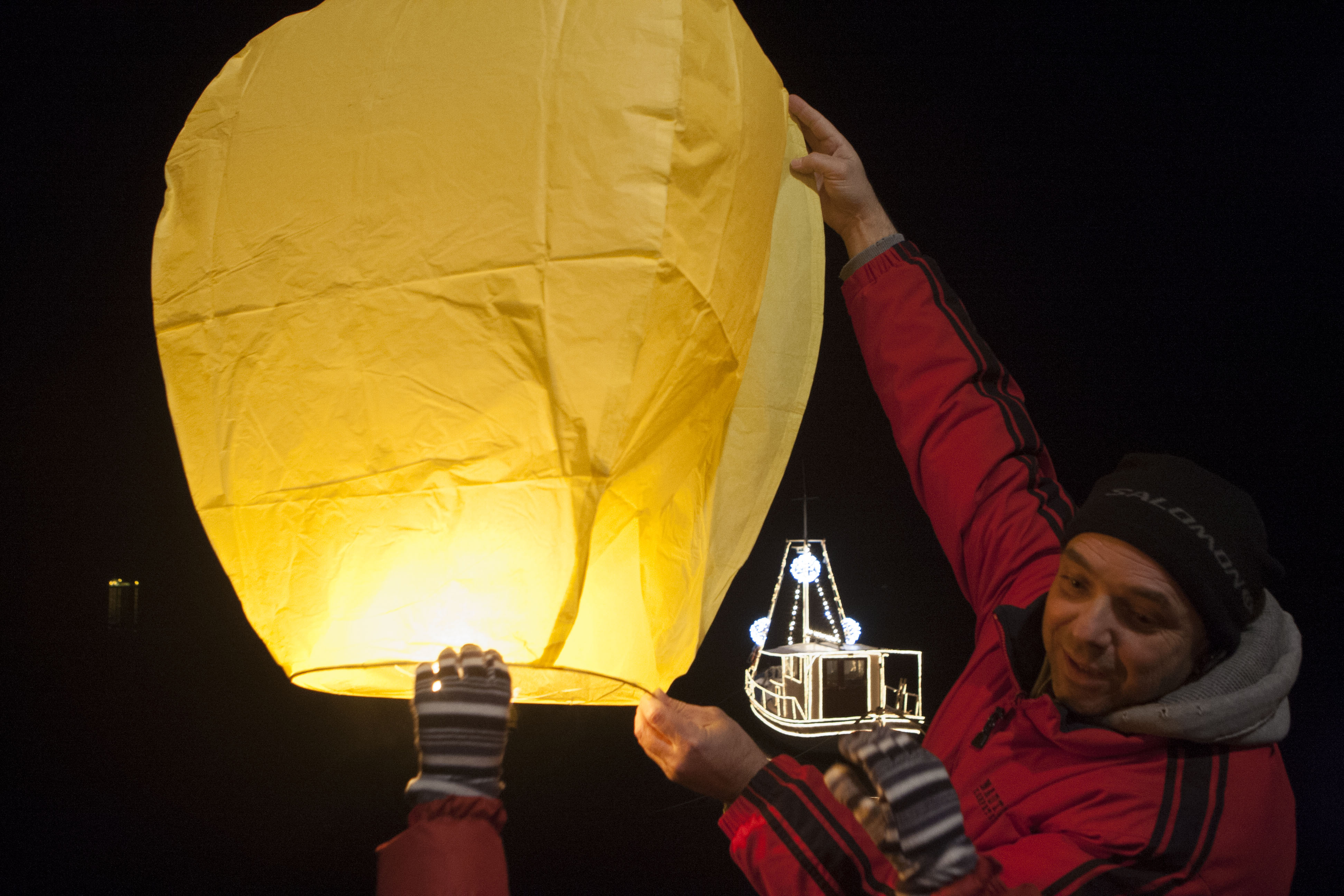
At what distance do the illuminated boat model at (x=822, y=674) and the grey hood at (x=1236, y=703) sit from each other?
2609 millimetres

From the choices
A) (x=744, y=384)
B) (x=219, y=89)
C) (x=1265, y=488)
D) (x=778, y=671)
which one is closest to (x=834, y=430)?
(x=1265, y=488)

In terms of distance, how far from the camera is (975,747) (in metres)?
0.84

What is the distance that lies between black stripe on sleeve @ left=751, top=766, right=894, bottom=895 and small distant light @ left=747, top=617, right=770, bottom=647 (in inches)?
117

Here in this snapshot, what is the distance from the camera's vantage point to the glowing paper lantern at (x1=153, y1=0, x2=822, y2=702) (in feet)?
1.99

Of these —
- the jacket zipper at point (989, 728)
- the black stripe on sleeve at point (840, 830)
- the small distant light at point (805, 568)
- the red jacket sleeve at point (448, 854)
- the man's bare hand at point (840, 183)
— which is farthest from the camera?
the small distant light at point (805, 568)

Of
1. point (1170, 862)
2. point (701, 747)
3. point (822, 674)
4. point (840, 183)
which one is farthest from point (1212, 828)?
point (822, 674)

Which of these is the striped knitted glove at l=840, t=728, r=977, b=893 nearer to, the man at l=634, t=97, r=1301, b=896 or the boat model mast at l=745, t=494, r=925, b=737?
the man at l=634, t=97, r=1301, b=896

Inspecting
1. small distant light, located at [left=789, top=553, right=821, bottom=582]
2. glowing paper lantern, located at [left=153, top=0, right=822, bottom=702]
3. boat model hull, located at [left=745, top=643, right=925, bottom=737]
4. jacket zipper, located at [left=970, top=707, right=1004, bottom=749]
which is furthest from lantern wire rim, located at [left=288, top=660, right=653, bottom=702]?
boat model hull, located at [left=745, top=643, right=925, bottom=737]

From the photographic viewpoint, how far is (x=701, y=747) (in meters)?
0.73

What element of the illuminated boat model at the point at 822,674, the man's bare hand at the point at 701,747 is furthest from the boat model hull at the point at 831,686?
the man's bare hand at the point at 701,747

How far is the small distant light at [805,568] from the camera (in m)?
3.42

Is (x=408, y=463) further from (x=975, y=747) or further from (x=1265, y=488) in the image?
(x=1265, y=488)

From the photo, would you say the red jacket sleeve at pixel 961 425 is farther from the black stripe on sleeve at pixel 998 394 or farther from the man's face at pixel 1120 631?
the man's face at pixel 1120 631

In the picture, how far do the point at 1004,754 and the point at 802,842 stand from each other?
266 millimetres
